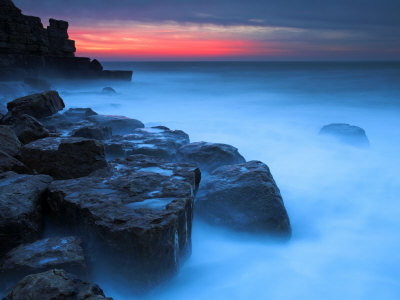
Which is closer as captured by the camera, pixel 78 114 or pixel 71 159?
pixel 71 159

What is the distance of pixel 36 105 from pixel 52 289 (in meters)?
4.99

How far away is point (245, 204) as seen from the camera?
3.01 m

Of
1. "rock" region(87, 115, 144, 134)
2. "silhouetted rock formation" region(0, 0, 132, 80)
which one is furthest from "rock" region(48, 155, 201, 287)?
"silhouetted rock formation" region(0, 0, 132, 80)

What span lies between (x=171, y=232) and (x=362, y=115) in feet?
41.3

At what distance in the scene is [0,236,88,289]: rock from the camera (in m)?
1.76

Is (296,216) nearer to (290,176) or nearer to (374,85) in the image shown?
(290,176)

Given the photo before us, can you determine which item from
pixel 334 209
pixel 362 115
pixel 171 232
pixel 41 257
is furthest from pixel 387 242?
pixel 362 115

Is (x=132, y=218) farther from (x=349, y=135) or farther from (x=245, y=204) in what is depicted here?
(x=349, y=135)

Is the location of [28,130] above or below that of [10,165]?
above

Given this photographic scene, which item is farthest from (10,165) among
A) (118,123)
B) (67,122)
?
(118,123)

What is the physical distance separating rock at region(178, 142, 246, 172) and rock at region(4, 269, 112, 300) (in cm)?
274

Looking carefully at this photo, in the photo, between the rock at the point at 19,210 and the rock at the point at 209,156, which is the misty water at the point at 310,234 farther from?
the rock at the point at 209,156

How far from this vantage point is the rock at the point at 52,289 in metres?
1.40

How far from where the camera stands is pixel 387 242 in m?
3.32
